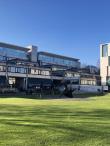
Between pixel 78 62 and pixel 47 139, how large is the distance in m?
131

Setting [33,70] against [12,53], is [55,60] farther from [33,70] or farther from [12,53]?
[33,70]

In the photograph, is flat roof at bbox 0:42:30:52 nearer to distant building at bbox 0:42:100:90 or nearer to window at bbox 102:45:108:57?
distant building at bbox 0:42:100:90

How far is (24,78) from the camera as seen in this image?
8675cm

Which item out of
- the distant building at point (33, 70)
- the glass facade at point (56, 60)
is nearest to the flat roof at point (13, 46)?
the distant building at point (33, 70)

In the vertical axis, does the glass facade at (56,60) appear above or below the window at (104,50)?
below

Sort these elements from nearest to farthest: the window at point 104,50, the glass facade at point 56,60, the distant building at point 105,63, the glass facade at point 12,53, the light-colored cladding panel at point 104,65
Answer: the glass facade at point 12,53
the distant building at point 105,63
the light-colored cladding panel at point 104,65
the window at point 104,50
the glass facade at point 56,60

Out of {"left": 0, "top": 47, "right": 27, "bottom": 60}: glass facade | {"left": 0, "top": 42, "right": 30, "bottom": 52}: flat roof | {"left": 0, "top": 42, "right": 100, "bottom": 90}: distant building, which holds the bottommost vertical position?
{"left": 0, "top": 42, "right": 100, "bottom": 90}: distant building

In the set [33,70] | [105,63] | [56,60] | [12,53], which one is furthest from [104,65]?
[12,53]

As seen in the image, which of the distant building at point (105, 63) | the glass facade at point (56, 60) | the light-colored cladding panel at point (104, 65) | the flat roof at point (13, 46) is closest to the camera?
the flat roof at point (13, 46)

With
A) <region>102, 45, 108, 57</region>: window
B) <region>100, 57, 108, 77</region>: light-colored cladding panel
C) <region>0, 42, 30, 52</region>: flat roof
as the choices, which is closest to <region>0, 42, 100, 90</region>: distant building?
<region>0, 42, 30, 52</region>: flat roof

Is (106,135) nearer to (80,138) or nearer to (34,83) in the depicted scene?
(80,138)

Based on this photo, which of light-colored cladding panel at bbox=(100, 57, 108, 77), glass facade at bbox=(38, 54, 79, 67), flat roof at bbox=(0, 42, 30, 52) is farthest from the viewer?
glass facade at bbox=(38, 54, 79, 67)

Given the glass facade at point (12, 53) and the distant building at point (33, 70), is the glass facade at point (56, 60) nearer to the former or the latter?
the distant building at point (33, 70)

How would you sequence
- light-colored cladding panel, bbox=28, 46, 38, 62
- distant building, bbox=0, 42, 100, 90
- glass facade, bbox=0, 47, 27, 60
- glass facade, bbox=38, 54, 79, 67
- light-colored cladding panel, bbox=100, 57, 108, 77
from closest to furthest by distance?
distant building, bbox=0, 42, 100, 90
glass facade, bbox=0, 47, 27, 60
light-colored cladding panel, bbox=100, 57, 108, 77
light-colored cladding panel, bbox=28, 46, 38, 62
glass facade, bbox=38, 54, 79, 67
